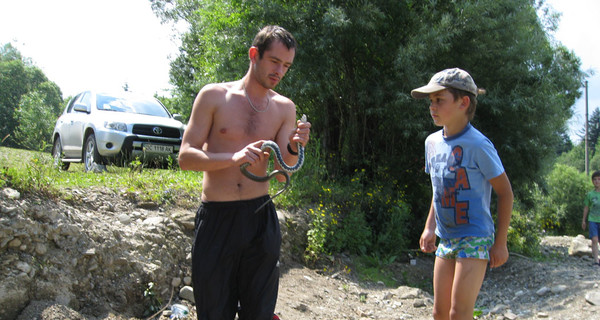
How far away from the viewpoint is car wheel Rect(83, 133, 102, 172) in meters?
7.68

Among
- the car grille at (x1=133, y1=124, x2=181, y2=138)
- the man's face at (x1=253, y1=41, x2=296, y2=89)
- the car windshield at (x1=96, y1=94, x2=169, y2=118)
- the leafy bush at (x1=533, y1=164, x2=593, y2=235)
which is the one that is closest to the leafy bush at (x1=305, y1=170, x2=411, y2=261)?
the car grille at (x1=133, y1=124, x2=181, y2=138)

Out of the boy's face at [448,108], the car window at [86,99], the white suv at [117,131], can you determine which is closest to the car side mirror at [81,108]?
the white suv at [117,131]

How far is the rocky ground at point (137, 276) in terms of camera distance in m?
3.34

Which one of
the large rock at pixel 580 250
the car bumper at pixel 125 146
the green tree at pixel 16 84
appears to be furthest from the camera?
the green tree at pixel 16 84

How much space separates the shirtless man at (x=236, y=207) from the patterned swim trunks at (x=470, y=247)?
1.09 metres

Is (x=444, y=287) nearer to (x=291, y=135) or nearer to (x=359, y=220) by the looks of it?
(x=291, y=135)

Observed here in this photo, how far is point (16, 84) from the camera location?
5206cm

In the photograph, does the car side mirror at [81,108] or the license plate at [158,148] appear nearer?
the license plate at [158,148]

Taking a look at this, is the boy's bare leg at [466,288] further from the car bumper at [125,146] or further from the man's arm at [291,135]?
the car bumper at [125,146]

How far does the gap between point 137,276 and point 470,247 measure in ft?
8.94

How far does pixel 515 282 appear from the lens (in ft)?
24.4

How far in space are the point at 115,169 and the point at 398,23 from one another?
535cm

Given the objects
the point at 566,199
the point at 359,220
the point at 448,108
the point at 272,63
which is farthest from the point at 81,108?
the point at 566,199

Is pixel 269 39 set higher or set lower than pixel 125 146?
higher
